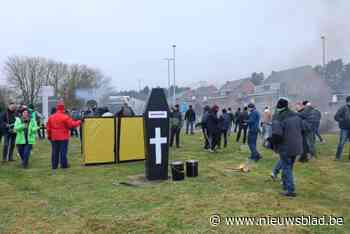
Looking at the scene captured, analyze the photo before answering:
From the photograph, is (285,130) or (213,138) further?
(213,138)

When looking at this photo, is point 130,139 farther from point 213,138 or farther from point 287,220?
point 287,220

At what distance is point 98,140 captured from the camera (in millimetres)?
9922

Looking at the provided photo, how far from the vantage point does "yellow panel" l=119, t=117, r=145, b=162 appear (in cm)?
1026

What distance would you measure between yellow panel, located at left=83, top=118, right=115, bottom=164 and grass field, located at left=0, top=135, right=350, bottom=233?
2.31 ft

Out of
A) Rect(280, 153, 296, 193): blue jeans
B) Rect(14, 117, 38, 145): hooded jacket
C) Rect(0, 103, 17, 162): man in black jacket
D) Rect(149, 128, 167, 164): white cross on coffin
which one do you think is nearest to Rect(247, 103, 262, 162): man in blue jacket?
Rect(149, 128, 167, 164): white cross on coffin

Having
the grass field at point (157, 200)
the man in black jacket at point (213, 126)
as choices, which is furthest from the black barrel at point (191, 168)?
the man in black jacket at point (213, 126)

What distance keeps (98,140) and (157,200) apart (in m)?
4.46

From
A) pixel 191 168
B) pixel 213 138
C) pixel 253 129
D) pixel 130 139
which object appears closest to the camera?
pixel 191 168

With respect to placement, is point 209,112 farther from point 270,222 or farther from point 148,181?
point 270,222

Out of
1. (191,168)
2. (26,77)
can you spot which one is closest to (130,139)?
(191,168)

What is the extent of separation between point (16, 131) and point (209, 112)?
6.43m

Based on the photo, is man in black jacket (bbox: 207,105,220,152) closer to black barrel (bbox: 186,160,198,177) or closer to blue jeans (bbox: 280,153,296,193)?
black barrel (bbox: 186,160,198,177)

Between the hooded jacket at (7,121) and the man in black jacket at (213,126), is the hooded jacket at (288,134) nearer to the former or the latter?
the man in black jacket at (213,126)

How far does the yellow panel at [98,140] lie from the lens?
9773 millimetres
